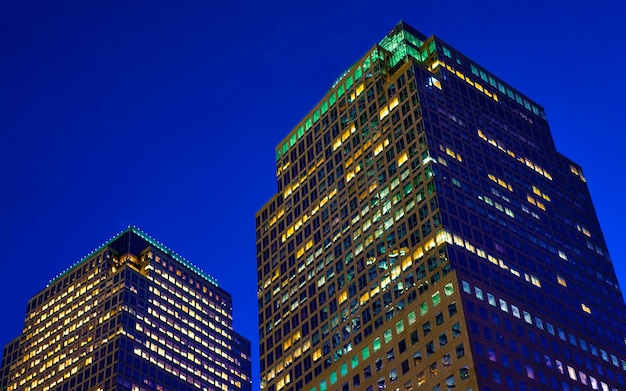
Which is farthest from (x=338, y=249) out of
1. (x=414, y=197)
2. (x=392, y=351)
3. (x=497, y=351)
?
(x=497, y=351)

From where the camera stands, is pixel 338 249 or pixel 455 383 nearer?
pixel 455 383

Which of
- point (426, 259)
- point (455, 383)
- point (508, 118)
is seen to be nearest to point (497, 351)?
point (455, 383)

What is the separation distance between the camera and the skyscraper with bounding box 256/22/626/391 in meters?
144

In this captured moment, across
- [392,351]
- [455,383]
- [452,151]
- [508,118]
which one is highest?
[508,118]

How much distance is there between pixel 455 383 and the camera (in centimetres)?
13512

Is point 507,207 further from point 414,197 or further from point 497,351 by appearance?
point 497,351

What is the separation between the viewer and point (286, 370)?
170375 mm

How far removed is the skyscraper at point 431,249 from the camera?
473 feet

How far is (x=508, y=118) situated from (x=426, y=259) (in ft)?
175

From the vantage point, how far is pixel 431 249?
497ft

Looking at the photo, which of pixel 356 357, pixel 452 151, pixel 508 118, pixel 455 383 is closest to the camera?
pixel 455 383

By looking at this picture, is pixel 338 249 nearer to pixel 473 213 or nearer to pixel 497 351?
pixel 473 213

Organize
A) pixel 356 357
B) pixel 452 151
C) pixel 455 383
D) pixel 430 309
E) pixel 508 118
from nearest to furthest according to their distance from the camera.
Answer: pixel 455 383
pixel 430 309
pixel 356 357
pixel 452 151
pixel 508 118

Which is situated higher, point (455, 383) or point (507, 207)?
point (507, 207)
